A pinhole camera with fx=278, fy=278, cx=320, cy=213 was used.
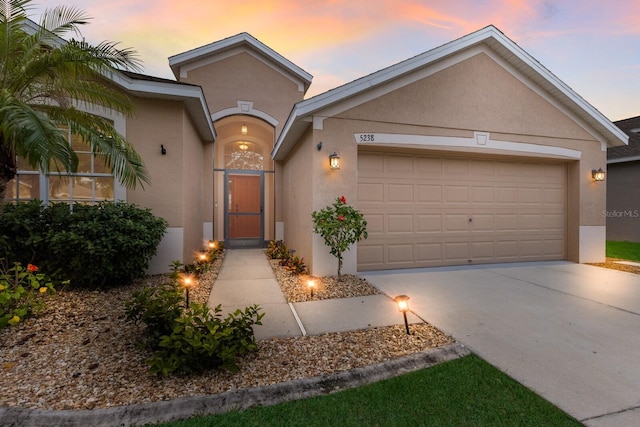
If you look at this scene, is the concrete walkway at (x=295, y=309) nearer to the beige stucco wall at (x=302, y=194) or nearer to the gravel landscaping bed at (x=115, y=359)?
the gravel landscaping bed at (x=115, y=359)

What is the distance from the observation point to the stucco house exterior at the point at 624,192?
479 inches

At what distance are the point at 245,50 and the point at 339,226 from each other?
8.44m

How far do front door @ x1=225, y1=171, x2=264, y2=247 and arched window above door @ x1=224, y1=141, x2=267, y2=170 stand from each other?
45 cm

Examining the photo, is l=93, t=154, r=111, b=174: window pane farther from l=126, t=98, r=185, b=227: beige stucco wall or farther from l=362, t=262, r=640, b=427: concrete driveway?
l=362, t=262, r=640, b=427: concrete driveway

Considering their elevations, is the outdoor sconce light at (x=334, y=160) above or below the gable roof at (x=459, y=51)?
below

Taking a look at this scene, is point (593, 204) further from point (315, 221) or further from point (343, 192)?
point (315, 221)

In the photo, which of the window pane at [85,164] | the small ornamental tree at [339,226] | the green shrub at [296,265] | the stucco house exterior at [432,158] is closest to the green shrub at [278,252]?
the stucco house exterior at [432,158]

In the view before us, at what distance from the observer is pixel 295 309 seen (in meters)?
4.03

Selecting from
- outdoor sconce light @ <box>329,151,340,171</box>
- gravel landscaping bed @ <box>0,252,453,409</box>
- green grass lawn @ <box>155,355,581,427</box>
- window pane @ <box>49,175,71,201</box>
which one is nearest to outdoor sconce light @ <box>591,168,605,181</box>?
outdoor sconce light @ <box>329,151,340,171</box>

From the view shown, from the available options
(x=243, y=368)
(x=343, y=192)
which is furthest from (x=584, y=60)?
(x=243, y=368)

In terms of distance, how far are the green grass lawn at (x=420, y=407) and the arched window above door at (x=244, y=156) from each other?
9.33 meters

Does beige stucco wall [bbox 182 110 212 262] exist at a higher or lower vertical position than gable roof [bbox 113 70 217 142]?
lower

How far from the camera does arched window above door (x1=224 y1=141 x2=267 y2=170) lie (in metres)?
10.5

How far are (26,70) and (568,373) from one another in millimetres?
6773
